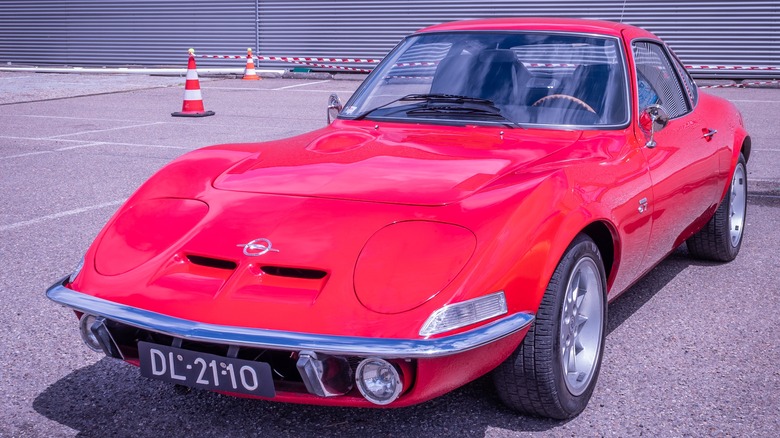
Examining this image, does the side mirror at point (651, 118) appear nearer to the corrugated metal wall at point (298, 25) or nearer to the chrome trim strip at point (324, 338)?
the chrome trim strip at point (324, 338)

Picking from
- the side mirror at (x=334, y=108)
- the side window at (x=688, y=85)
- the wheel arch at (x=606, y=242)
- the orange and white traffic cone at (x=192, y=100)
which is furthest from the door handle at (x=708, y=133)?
the orange and white traffic cone at (x=192, y=100)

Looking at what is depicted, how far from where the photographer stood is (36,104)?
14117 mm

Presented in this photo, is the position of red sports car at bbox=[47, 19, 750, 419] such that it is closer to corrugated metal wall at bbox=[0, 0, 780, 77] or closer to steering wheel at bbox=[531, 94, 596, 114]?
steering wheel at bbox=[531, 94, 596, 114]

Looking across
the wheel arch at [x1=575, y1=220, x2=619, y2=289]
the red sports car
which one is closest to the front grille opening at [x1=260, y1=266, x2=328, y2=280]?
the red sports car

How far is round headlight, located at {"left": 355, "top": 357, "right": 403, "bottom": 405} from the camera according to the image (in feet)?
8.30

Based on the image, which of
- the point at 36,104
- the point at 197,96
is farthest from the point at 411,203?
the point at 36,104

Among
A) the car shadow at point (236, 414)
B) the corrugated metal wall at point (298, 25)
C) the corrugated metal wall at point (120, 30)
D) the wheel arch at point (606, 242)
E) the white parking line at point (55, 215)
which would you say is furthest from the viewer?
the corrugated metal wall at point (120, 30)

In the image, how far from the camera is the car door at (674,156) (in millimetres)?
3812

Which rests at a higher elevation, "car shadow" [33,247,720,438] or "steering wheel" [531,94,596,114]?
"steering wheel" [531,94,596,114]

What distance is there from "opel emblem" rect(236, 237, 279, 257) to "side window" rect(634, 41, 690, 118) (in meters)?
2.04

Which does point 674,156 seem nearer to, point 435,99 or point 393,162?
point 435,99

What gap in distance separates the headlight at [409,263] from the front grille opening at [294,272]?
0.12m

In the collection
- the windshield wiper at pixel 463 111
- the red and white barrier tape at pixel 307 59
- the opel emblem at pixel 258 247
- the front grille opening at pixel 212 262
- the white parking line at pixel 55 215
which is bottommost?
the red and white barrier tape at pixel 307 59

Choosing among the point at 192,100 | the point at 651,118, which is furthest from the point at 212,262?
the point at 192,100
